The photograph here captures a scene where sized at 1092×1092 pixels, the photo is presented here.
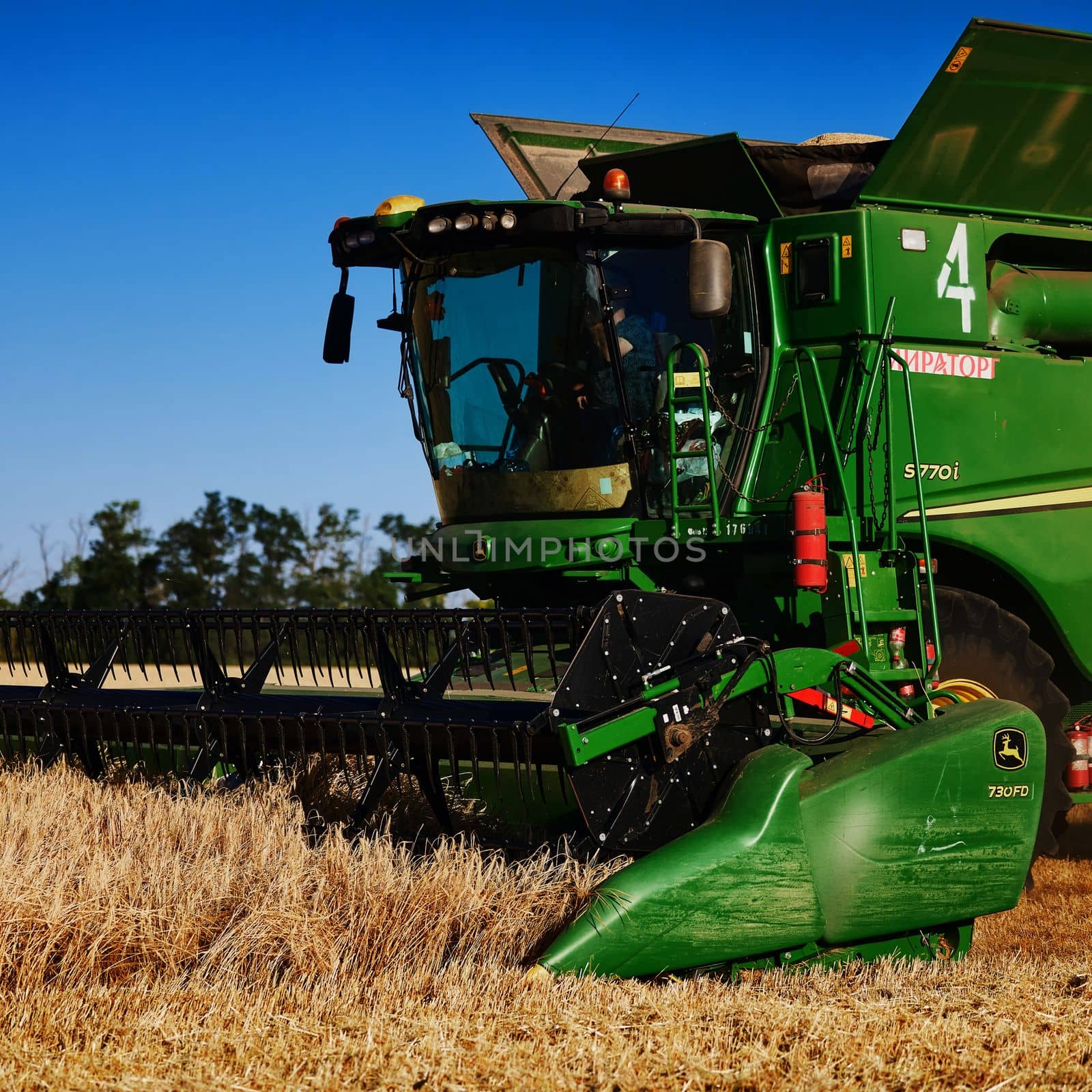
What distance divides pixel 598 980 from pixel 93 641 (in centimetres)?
309

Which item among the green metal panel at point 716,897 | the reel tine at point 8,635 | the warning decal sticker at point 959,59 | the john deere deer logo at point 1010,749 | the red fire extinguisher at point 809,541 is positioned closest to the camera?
the green metal panel at point 716,897

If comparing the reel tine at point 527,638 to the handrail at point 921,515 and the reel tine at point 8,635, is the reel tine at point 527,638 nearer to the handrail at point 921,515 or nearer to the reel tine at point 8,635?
the handrail at point 921,515

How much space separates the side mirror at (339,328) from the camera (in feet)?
20.1

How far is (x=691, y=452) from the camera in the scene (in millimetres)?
5496

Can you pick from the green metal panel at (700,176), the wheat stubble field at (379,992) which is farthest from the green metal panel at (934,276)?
the wheat stubble field at (379,992)

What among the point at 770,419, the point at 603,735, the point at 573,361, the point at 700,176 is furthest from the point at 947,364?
the point at 603,735

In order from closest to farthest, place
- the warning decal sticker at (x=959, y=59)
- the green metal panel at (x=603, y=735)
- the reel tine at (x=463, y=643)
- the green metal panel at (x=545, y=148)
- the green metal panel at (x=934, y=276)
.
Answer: the green metal panel at (x=603, y=735) → the reel tine at (x=463, y=643) → the warning decal sticker at (x=959, y=59) → the green metal panel at (x=934, y=276) → the green metal panel at (x=545, y=148)

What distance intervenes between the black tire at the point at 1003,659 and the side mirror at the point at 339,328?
2.88 m

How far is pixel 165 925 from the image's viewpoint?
3656 millimetres

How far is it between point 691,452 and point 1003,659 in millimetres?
1546

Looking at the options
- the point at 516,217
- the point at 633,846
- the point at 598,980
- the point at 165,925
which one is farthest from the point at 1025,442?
the point at 165,925

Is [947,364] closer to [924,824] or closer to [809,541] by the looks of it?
[809,541]

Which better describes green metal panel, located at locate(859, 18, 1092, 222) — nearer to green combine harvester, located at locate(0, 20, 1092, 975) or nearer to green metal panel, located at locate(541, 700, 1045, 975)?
green combine harvester, located at locate(0, 20, 1092, 975)

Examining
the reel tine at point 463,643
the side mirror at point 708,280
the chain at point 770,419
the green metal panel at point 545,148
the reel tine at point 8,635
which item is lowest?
the reel tine at point 463,643
